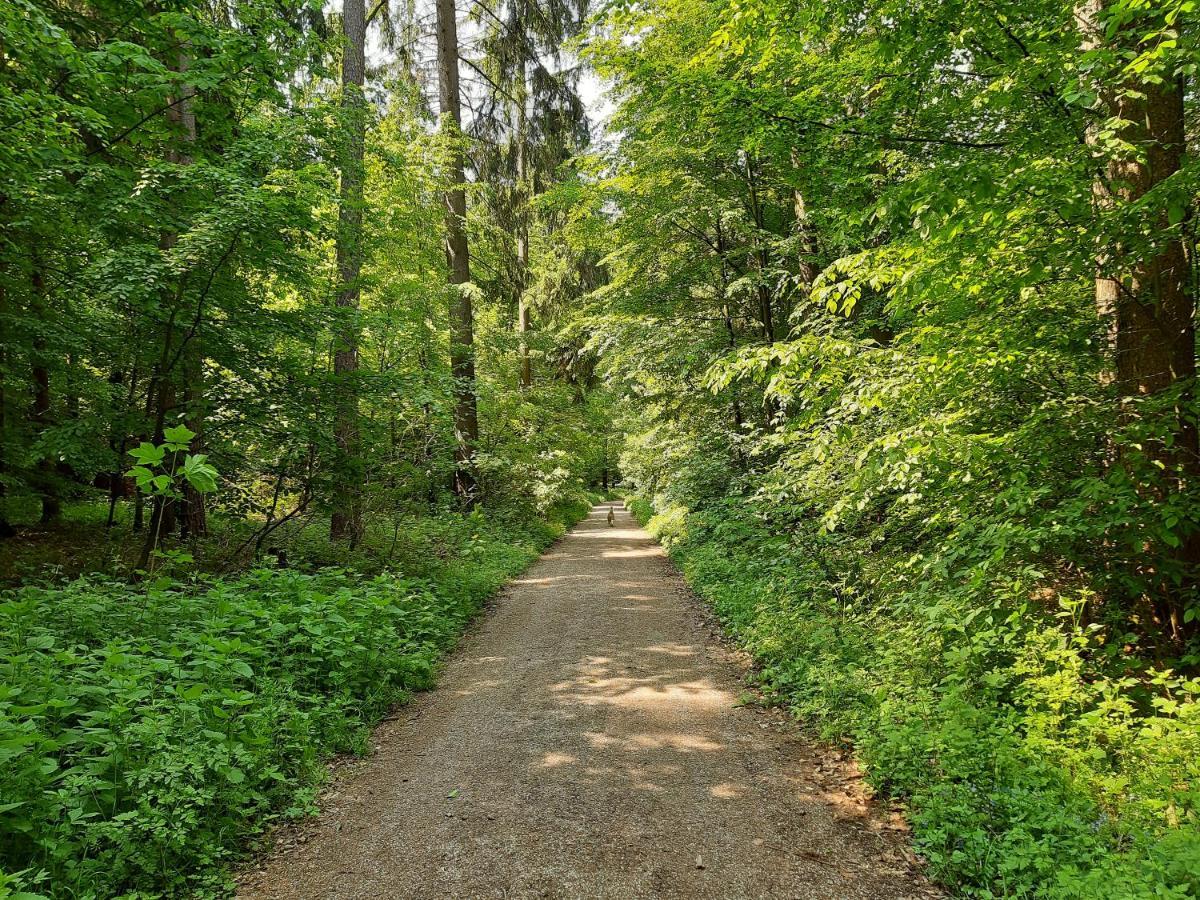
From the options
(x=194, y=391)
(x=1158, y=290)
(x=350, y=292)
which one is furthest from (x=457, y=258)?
(x=1158, y=290)

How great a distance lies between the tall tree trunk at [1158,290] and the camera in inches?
147

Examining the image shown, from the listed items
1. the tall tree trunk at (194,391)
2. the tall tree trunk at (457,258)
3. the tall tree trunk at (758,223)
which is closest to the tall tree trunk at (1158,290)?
the tall tree trunk at (758,223)

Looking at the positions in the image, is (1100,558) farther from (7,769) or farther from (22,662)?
(22,662)

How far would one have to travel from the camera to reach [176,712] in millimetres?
3648

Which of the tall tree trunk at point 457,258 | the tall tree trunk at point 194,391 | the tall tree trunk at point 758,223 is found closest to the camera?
the tall tree trunk at point 194,391

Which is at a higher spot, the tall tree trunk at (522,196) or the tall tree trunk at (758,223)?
the tall tree trunk at (522,196)

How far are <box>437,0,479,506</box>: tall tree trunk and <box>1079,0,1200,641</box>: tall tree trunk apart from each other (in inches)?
455

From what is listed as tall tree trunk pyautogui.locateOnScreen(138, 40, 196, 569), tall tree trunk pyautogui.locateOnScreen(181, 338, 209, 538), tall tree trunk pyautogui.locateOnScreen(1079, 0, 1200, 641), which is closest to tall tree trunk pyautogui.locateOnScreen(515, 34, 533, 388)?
tall tree trunk pyautogui.locateOnScreen(138, 40, 196, 569)

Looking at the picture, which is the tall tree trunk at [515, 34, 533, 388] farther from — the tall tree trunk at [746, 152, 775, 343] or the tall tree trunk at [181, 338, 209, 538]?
the tall tree trunk at [181, 338, 209, 538]

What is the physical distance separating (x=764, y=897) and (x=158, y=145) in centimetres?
1028

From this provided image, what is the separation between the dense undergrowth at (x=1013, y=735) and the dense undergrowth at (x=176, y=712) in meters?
3.95

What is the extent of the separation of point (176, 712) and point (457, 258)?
12.7 meters

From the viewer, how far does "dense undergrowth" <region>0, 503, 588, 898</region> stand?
2805mm

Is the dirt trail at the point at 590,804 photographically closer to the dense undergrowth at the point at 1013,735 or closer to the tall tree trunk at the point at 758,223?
the dense undergrowth at the point at 1013,735
